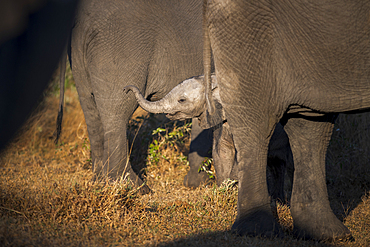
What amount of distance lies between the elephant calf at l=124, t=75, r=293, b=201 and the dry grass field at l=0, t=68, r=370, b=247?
422 millimetres

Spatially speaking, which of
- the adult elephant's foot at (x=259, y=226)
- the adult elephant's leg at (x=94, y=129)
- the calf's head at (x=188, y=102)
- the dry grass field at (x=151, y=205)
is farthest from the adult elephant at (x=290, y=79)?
the adult elephant's leg at (x=94, y=129)

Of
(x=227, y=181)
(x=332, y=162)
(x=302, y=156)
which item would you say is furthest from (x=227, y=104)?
(x=332, y=162)

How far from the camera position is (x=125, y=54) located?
411 centimetres

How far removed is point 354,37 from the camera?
8.15 feet

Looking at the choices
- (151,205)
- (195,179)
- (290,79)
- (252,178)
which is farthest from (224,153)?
(290,79)

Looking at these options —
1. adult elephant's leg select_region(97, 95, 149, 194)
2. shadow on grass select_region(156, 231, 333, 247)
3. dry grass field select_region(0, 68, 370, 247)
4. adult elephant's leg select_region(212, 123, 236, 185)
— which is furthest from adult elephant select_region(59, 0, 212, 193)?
shadow on grass select_region(156, 231, 333, 247)

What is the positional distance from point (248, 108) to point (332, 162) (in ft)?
8.89

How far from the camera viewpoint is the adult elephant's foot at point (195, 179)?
16.2 ft

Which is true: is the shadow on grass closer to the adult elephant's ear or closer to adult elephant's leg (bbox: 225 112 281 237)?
adult elephant's leg (bbox: 225 112 281 237)

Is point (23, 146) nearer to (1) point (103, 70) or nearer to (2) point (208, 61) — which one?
(1) point (103, 70)

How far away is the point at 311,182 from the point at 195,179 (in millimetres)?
2080

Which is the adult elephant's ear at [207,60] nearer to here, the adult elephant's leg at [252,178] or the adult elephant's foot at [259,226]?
the adult elephant's leg at [252,178]

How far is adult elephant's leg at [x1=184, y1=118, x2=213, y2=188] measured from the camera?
16.4 feet

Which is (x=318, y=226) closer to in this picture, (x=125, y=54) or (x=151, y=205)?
(x=151, y=205)
